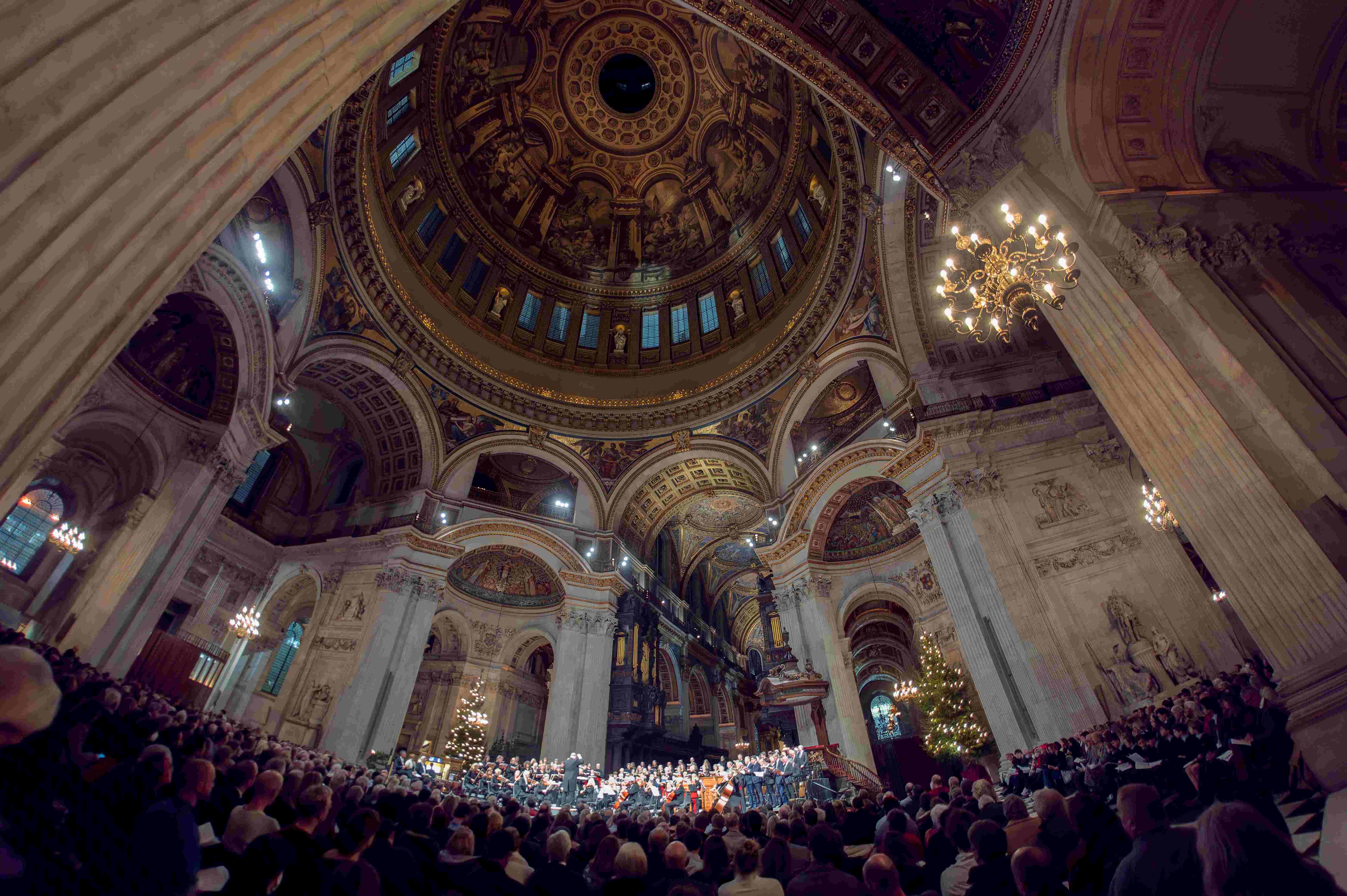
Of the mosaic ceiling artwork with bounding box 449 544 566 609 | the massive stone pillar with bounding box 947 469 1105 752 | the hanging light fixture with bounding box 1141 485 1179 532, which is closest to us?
the massive stone pillar with bounding box 947 469 1105 752

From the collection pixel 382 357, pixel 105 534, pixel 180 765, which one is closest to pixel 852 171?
pixel 382 357

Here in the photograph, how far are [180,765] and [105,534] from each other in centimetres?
1119

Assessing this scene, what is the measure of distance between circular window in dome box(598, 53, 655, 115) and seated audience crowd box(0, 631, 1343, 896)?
2528 centimetres

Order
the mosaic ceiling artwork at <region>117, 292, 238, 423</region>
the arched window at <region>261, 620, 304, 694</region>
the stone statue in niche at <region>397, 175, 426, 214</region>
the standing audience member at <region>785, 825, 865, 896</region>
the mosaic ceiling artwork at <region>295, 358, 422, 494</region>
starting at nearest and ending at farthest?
the standing audience member at <region>785, 825, 865, 896</region> → the mosaic ceiling artwork at <region>117, 292, 238, 423</region> → the mosaic ceiling artwork at <region>295, 358, 422, 494</region> → the arched window at <region>261, 620, 304, 694</region> → the stone statue in niche at <region>397, 175, 426, 214</region>

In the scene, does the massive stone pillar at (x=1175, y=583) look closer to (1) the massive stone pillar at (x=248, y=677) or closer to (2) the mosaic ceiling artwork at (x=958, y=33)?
(2) the mosaic ceiling artwork at (x=958, y=33)

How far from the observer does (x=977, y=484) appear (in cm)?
1265

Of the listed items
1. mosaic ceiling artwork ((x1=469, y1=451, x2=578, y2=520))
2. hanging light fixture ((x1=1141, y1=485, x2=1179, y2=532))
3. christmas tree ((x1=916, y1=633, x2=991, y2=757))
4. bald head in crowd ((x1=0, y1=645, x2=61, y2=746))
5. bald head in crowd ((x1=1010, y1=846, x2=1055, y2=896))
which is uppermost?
mosaic ceiling artwork ((x1=469, y1=451, x2=578, y2=520))

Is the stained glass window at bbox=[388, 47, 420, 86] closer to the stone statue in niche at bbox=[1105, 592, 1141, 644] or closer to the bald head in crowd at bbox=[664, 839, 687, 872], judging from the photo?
the bald head in crowd at bbox=[664, 839, 687, 872]

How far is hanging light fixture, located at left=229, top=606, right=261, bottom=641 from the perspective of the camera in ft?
47.4

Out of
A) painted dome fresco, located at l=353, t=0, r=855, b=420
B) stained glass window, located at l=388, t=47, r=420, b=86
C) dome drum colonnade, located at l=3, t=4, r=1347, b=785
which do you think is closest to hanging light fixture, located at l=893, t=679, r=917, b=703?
painted dome fresco, located at l=353, t=0, r=855, b=420

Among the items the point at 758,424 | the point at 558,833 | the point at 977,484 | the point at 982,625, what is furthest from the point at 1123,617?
the point at 758,424

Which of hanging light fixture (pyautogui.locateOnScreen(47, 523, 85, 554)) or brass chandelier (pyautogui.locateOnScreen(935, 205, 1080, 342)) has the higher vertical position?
brass chandelier (pyautogui.locateOnScreen(935, 205, 1080, 342))

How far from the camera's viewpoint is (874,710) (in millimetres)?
26906

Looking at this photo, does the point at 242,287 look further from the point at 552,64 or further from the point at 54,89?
the point at 552,64
